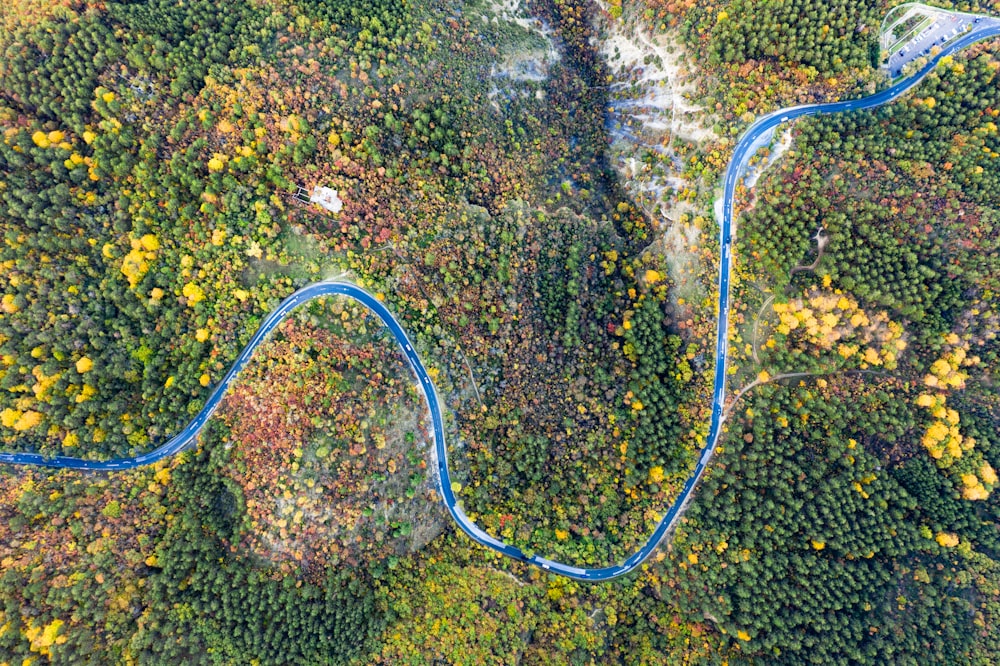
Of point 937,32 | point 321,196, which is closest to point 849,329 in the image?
point 937,32

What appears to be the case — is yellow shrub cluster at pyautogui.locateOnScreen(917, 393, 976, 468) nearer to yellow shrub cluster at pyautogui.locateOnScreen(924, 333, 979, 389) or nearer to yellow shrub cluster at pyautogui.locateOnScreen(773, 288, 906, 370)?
yellow shrub cluster at pyautogui.locateOnScreen(924, 333, 979, 389)

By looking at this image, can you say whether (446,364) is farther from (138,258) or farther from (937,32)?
(937,32)

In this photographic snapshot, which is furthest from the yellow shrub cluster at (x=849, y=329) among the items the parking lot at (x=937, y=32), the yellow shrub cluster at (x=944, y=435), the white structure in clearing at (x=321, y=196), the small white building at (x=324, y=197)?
the small white building at (x=324, y=197)

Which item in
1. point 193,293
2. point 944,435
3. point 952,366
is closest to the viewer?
point 193,293

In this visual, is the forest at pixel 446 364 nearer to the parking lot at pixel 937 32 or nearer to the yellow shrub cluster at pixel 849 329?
the yellow shrub cluster at pixel 849 329

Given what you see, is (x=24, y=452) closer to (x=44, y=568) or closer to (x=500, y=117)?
(x=44, y=568)

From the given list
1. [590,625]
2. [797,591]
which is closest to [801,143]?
[797,591]
